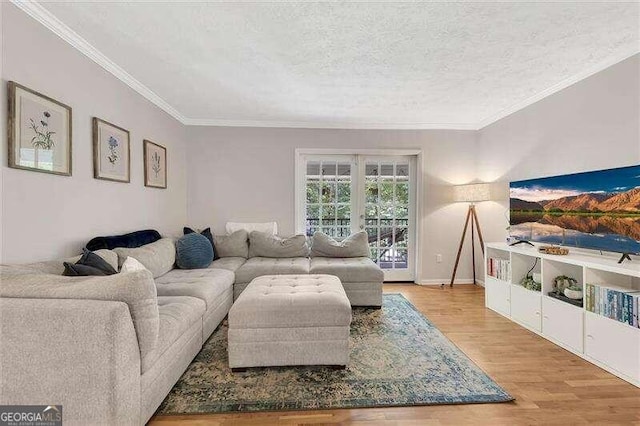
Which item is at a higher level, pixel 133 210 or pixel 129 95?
pixel 129 95

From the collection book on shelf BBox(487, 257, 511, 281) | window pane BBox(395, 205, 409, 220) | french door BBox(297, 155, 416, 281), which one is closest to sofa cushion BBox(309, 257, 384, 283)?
french door BBox(297, 155, 416, 281)

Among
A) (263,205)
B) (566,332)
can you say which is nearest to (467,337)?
(566,332)

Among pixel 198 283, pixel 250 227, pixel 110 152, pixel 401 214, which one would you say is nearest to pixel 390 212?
pixel 401 214

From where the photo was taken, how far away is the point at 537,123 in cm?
338

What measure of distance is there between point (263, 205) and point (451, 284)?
9.76ft

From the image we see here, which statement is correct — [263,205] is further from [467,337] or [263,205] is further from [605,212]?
[605,212]

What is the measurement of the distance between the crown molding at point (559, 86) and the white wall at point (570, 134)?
0.12 feet

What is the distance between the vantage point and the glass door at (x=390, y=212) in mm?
4691

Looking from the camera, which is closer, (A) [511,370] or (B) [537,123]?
(A) [511,370]

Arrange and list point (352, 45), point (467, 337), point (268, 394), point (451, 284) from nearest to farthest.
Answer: point (268, 394) < point (352, 45) < point (467, 337) < point (451, 284)

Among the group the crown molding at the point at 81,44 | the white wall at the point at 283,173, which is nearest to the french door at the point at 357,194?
the white wall at the point at 283,173

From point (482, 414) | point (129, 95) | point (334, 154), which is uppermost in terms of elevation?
point (129, 95)

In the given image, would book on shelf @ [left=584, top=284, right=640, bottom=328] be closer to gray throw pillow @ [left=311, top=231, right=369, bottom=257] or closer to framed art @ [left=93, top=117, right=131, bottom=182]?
gray throw pillow @ [left=311, top=231, right=369, bottom=257]

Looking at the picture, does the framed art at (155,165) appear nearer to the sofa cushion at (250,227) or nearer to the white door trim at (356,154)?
the sofa cushion at (250,227)
